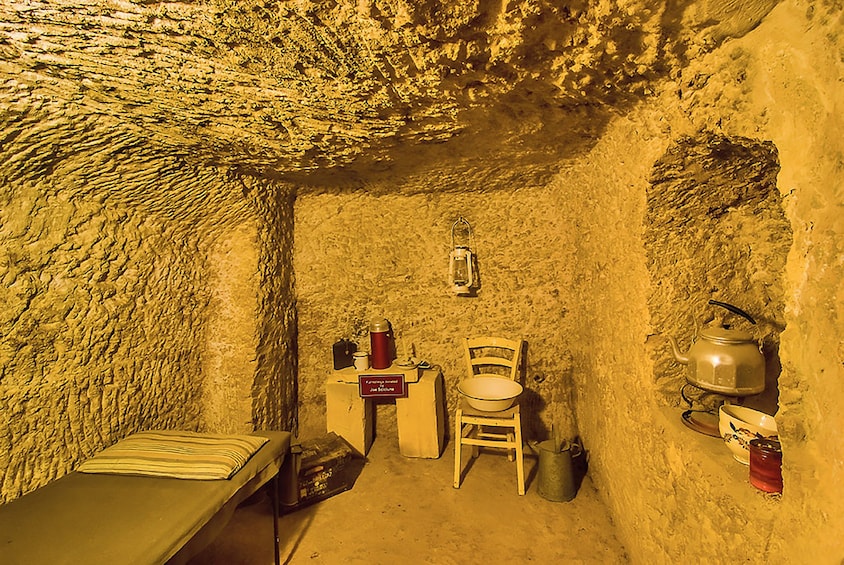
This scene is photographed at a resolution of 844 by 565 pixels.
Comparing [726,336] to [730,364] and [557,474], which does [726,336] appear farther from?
[557,474]

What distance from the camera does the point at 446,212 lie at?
3059 millimetres

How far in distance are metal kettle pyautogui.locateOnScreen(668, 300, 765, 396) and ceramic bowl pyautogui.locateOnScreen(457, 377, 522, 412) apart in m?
1.16

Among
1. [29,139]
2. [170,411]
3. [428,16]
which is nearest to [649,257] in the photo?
[428,16]

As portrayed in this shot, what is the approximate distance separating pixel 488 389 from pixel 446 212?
1.22 metres

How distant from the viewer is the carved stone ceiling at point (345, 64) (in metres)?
1.15

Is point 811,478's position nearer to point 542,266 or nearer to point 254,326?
point 542,266

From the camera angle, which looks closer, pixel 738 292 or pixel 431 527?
pixel 738 292

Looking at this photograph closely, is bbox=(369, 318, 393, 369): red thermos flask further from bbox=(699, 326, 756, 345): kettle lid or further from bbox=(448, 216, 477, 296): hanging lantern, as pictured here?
bbox=(699, 326, 756, 345): kettle lid

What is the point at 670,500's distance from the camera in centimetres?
158

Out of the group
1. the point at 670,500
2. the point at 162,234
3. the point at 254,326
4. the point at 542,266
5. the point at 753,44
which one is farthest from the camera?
the point at 542,266

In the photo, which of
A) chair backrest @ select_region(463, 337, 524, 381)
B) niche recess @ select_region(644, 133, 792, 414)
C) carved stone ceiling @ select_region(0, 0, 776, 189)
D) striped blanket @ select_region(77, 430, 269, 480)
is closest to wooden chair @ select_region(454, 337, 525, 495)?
chair backrest @ select_region(463, 337, 524, 381)

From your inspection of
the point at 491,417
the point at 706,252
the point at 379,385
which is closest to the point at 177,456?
the point at 379,385

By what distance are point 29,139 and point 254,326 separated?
1.43 metres

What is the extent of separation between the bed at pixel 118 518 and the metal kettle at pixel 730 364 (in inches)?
68.3
